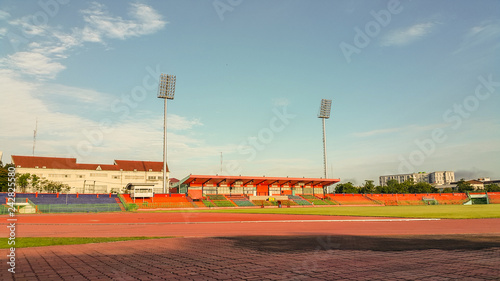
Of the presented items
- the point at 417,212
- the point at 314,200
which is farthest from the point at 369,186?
the point at 417,212

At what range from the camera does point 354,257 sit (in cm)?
927

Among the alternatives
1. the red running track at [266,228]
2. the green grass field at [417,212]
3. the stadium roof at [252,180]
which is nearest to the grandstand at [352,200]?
the stadium roof at [252,180]

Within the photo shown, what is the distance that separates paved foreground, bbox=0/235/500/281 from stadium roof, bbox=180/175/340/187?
228 feet

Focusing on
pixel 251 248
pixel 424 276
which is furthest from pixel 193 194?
pixel 424 276

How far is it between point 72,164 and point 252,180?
58650 mm

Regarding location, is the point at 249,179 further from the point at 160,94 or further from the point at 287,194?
the point at 160,94

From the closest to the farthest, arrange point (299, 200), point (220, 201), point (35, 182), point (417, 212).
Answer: point (417, 212) < point (220, 201) < point (299, 200) < point (35, 182)

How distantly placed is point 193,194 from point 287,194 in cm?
2712

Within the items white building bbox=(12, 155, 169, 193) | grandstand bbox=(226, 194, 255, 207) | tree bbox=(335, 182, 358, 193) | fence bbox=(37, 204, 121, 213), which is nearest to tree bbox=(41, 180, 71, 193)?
white building bbox=(12, 155, 169, 193)

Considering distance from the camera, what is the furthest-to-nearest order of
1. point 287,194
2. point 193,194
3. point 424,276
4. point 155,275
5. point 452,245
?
point 287,194 < point 193,194 < point 452,245 < point 155,275 < point 424,276

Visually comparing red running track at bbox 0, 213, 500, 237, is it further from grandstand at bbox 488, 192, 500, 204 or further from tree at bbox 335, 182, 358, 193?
tree at bbox 335, 182, 358, 193

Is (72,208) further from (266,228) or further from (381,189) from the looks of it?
(381,189)

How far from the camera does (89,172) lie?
105750 mm

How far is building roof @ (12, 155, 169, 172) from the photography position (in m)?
100
